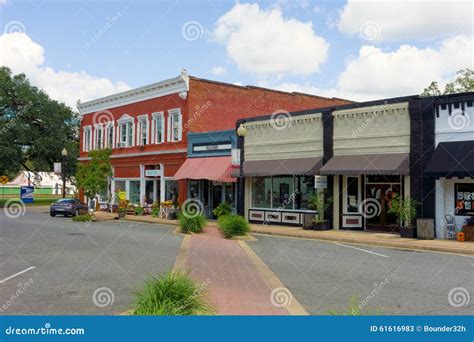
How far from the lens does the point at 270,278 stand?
1053 cm

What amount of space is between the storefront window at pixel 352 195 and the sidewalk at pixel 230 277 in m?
7.50

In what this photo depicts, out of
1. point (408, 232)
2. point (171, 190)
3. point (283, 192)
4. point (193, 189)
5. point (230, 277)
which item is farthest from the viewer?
point (171, 190)

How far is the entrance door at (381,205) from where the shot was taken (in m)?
22.4

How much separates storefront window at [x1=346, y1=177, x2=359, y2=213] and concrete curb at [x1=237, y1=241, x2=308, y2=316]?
26.0ft

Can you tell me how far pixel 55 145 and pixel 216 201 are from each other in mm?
30068

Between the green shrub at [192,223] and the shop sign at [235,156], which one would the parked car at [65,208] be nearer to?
the shop sign at [235,156]

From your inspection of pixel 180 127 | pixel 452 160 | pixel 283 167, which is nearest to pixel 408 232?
pixel 452 160

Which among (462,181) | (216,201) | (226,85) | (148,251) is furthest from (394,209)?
(226,85)

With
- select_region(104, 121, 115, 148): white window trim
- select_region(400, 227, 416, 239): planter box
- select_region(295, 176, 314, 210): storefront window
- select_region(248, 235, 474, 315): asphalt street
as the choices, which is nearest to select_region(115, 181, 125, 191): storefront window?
select_region(104, 121, 115, 148): white window trim

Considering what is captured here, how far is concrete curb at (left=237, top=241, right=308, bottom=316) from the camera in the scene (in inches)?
300

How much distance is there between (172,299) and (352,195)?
1778 centimetres

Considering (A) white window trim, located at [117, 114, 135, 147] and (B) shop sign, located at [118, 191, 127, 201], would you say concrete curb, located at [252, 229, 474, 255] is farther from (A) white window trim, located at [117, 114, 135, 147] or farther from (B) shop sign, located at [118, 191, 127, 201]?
(A) white window trim, located at [117, 114, 135, 147]

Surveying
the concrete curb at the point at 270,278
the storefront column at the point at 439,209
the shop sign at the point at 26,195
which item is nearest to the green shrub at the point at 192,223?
the concrete curb at the point at 270,278

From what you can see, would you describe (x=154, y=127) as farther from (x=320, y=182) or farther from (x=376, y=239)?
(x=376, y=239)
